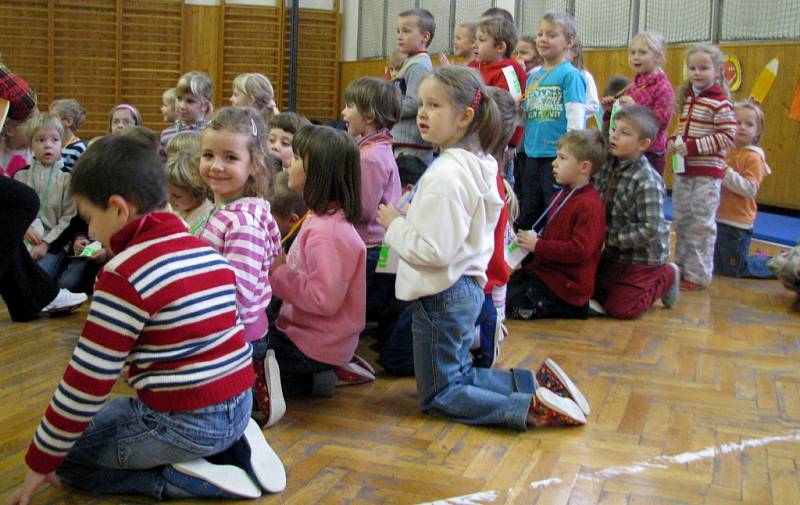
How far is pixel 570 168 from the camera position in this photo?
4418mm

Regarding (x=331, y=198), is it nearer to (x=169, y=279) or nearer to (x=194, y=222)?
(x=194, y=222)

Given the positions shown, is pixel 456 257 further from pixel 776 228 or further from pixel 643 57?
pixel 776 228

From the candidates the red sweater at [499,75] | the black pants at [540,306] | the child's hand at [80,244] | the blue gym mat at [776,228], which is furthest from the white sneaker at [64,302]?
the blue gym mat at [776,228]

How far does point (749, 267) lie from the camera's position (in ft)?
18.6

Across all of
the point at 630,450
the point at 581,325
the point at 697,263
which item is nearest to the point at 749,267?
the point at 697,263

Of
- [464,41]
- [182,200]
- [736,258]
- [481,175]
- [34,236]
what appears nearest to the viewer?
[481,175]

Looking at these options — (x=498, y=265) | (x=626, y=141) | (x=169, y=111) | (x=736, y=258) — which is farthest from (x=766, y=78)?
(x=498, y=265)

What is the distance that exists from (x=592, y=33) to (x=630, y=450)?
26.0 feet

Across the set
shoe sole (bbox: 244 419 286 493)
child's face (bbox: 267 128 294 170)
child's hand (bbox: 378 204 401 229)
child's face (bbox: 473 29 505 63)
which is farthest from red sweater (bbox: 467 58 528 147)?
shoe sole (bbox: 244 419 286 493)

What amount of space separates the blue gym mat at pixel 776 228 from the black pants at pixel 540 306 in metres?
3.05

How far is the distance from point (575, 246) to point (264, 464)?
2.48 m

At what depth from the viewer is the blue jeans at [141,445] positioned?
2.16 metres

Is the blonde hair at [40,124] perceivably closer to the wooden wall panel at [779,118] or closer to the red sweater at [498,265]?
the red sweater at [498,265]

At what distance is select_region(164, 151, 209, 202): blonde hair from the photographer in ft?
10.2
